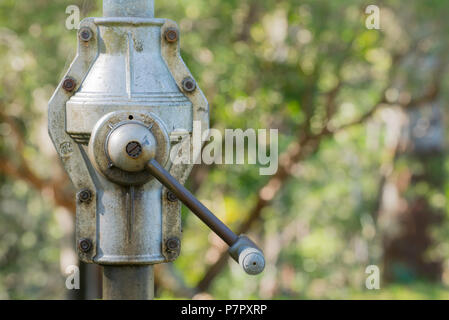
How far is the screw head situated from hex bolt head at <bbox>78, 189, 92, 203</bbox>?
29 centimetres

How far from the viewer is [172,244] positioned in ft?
7.93

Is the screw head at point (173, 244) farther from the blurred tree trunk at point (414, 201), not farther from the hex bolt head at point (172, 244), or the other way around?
the blurred tree trunk at point (414, 201)

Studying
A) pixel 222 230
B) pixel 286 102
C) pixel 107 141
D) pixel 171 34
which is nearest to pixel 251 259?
pixel 222 230

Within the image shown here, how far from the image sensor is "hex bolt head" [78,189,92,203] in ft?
7.88

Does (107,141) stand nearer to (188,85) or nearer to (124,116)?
(124,116)

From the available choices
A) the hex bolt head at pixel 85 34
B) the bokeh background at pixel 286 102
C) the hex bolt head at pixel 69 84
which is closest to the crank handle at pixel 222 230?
the hex bolt head at pixel 69 84

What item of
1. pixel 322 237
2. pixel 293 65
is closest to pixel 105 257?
pixel 293 65

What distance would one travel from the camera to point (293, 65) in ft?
32.2

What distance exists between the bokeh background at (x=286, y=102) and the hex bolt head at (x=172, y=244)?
11.4 feet

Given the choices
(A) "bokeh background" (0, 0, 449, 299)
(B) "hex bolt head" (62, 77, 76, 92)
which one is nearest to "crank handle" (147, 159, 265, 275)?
(B) "hex bolt head" (62, 77, 76, 92)

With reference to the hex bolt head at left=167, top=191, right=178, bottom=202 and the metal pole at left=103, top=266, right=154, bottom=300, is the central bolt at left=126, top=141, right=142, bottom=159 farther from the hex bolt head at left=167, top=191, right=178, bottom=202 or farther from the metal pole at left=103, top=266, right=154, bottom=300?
the metal pole at left=103, top=266, right=154, bottom=300

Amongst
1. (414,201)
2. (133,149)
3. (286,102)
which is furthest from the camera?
(414,201)
